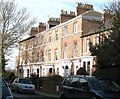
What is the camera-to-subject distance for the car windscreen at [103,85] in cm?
1452

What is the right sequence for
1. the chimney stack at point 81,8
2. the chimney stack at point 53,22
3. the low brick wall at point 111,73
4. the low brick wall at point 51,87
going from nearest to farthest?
the low brick wall at point 111,73, the low brick wall at point 51,87, the chimney stack at point 81,8, the chimney stack at point 53,22

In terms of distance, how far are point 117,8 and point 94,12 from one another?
76.4 ft

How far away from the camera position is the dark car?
45.6ft

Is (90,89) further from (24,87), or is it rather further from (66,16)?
(66,16)

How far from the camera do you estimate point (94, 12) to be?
46500 millimetres

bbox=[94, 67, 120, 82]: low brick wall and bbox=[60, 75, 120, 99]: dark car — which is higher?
bbox=[94, 67, 120, 82]: low brick wall

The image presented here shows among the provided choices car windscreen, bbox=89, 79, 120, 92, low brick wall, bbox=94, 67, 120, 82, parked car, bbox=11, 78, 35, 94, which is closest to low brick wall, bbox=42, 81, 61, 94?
parked car, bbox=11, 78, 35, 94

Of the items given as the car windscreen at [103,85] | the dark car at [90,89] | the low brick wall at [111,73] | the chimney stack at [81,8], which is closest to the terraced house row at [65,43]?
the chimney stack at [81,8]

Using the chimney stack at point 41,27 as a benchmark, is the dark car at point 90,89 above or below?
below

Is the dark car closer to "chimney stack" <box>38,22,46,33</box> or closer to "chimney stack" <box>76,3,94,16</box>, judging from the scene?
"chimney stack" <box>76,3,94,16</box>

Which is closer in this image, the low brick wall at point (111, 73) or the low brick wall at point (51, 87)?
the low brick wall at point (111, 73)

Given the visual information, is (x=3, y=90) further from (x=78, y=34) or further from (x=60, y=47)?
(x=60, y=47)

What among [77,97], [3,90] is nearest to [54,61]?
[77,97]

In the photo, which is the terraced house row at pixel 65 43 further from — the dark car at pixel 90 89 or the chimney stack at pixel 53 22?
the dark car at pixel 90 89
